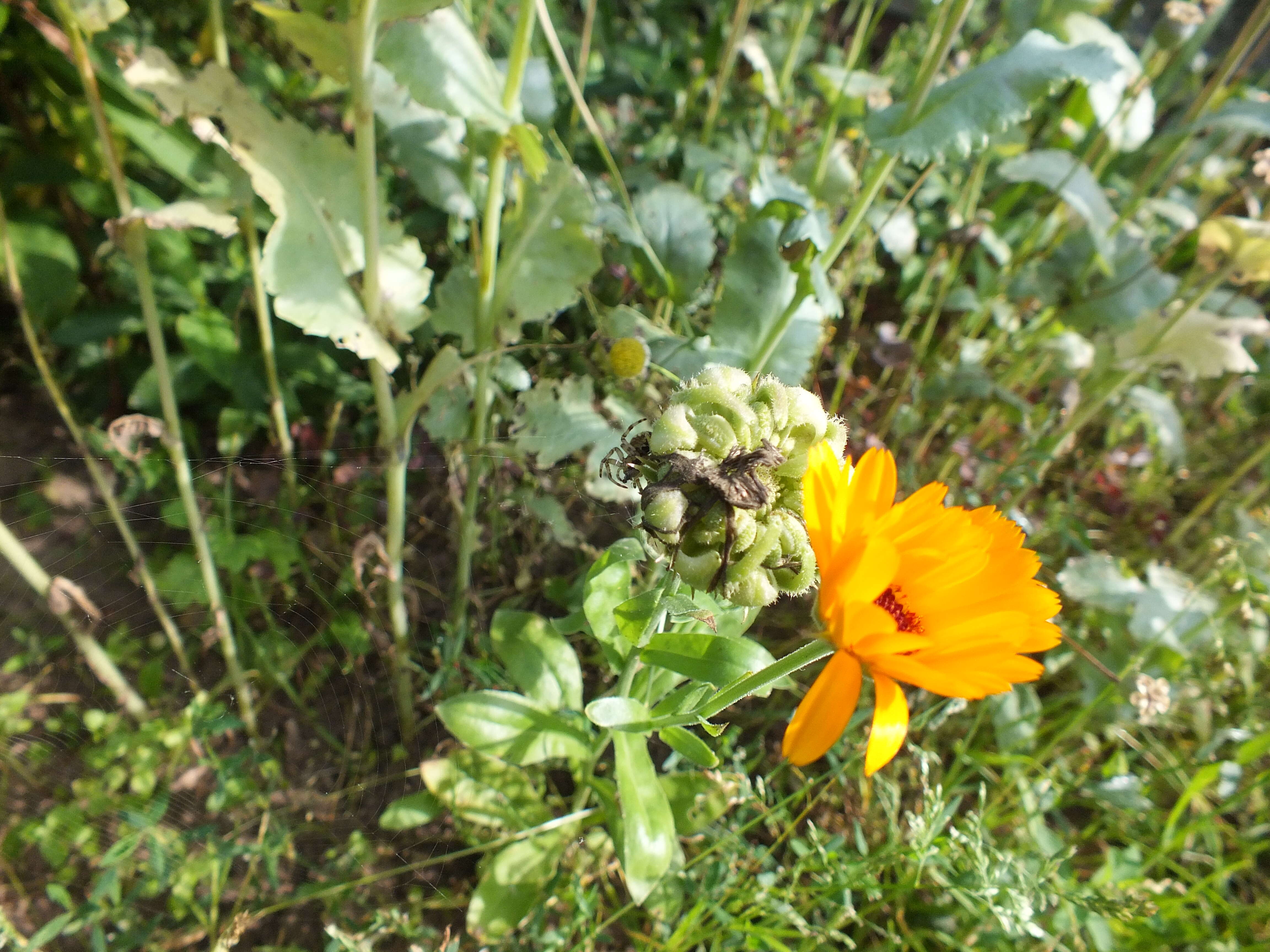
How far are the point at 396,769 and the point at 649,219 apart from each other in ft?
4.34

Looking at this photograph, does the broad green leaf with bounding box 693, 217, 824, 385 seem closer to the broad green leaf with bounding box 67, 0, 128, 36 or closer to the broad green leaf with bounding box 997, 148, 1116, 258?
the broad green leaf with bounding box 997, 148, 1116, 258

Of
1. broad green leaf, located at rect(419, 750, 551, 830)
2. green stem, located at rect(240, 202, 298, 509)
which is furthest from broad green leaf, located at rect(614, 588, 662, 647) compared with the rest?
green stem, located at rect(240, 202, 298, 509)

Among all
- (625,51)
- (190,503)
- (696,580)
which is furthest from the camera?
(625,51)

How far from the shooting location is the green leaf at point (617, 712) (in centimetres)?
94

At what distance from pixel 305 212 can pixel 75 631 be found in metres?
0.89

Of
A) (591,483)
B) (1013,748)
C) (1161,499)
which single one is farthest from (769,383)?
(1161,499)

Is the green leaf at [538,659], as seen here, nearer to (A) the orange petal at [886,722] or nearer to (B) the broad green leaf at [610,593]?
(B) the broad green leaf at [610,593]

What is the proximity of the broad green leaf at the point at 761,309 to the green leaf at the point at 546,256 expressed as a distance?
29 centimetres

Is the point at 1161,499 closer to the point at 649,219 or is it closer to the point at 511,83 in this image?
the point at 649,219

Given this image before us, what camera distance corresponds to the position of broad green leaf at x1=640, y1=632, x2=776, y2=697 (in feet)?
2.96

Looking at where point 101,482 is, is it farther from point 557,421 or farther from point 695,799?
point 695,799

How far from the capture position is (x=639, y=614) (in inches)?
38.2

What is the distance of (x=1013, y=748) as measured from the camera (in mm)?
1612

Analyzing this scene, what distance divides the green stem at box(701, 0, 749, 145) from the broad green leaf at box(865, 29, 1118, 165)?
713mm
